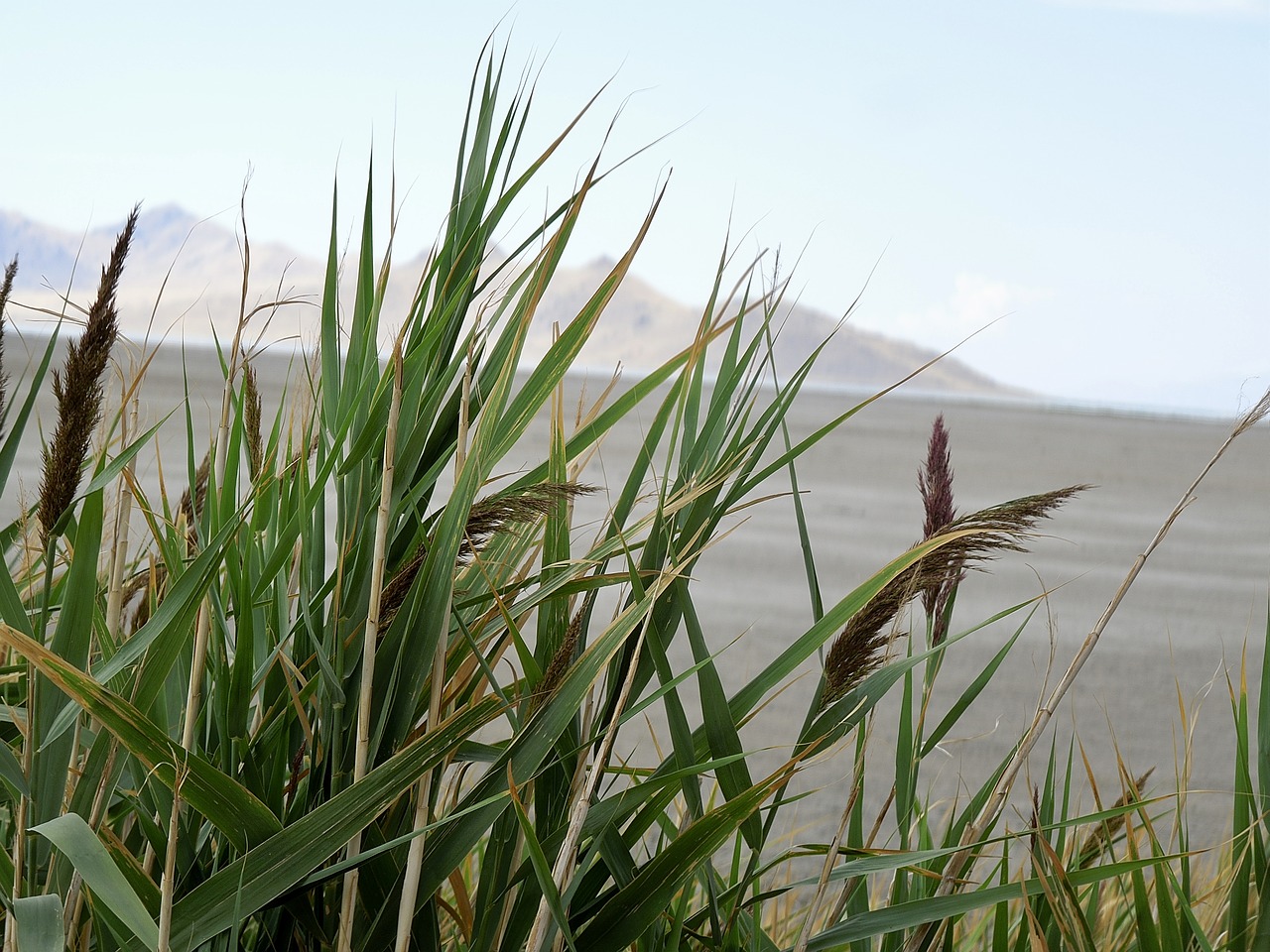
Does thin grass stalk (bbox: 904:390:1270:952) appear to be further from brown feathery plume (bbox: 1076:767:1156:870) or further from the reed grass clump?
brown feathery plume (bbox: 1076:767:1156:870)

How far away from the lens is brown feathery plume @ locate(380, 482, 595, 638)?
550 millimetres

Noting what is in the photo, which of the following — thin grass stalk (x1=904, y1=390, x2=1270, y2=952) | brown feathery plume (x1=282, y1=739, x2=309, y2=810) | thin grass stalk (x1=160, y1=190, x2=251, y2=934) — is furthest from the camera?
brown feathery plume (x1=282, y1=739, x2=309, y2=810)

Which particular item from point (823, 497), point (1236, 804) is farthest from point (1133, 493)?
point (1236, 804)

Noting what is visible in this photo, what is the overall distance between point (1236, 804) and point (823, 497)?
8441 millimetres

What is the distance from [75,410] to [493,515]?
0.73 feet

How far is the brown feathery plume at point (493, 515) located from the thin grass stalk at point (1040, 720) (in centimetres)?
32

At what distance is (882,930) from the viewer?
67 centimetres

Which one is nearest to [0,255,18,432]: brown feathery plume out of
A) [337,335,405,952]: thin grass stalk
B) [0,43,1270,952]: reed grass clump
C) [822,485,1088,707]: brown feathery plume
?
[0,43,1270,952]: reed grass clump

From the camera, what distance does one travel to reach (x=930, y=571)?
0.62m

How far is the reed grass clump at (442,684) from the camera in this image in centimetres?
58

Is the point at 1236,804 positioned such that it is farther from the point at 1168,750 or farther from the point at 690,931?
the point at 1168,750

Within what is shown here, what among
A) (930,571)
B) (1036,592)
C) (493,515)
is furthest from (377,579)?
(1036,592)

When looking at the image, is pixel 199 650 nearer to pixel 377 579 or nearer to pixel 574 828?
pixel 377 579

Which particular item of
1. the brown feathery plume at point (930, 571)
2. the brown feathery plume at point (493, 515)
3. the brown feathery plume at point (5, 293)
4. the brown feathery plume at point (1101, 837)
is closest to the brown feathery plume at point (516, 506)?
the brown feathery plume at point (493, 515)
